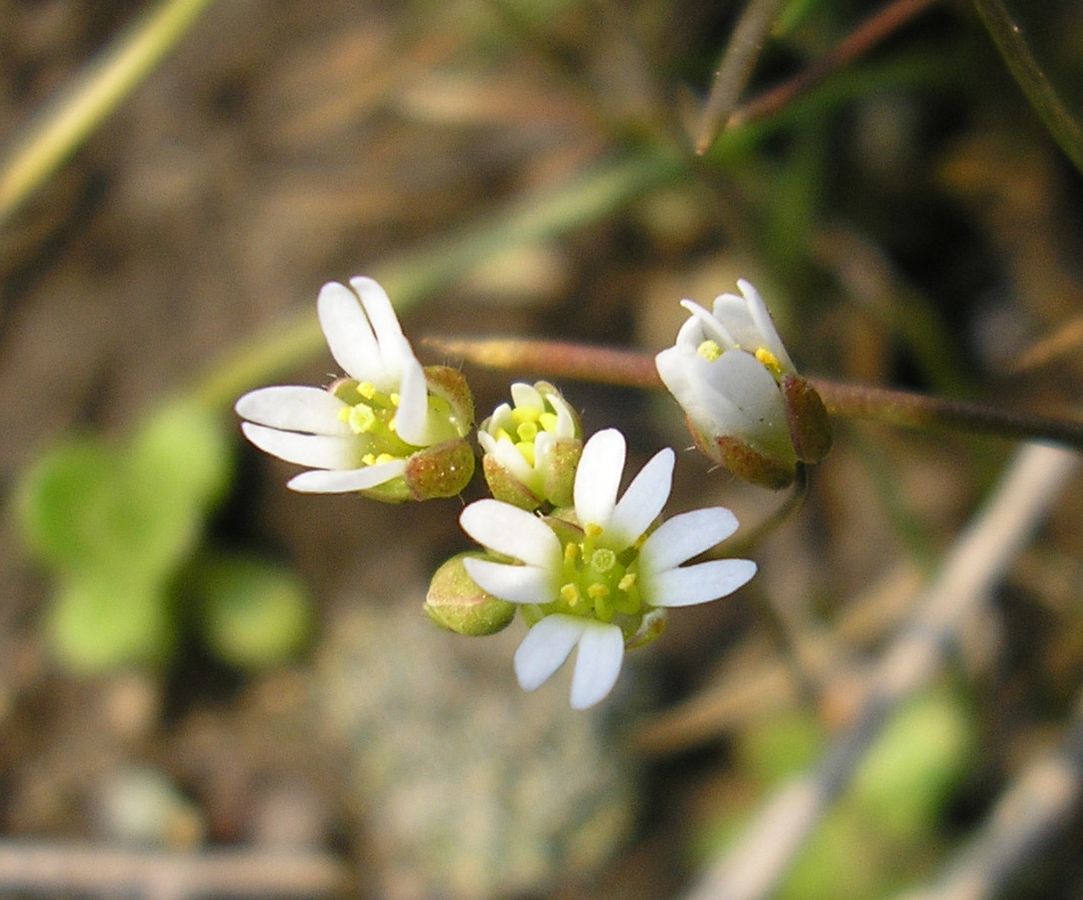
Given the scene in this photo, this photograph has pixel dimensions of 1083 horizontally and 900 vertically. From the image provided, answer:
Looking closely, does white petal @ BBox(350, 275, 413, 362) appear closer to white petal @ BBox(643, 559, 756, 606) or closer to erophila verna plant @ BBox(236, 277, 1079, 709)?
erophila verna plant @ BBox(236, 277, 1079, 709)

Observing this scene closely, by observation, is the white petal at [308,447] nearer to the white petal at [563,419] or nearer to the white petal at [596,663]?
the white petal at [563,419]

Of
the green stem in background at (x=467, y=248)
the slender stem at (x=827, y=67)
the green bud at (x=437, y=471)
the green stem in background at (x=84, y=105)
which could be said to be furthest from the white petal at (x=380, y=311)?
the green stem in background at (x=467, y=248)

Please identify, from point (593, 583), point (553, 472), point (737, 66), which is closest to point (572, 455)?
point (553, 472)

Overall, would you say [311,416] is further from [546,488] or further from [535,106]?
[535,106]

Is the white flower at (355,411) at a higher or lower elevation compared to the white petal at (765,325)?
higher

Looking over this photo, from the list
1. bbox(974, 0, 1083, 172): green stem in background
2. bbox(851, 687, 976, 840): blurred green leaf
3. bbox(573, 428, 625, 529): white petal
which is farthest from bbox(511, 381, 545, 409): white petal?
bbox(851, 687, 976, 840): blurred green leaf
